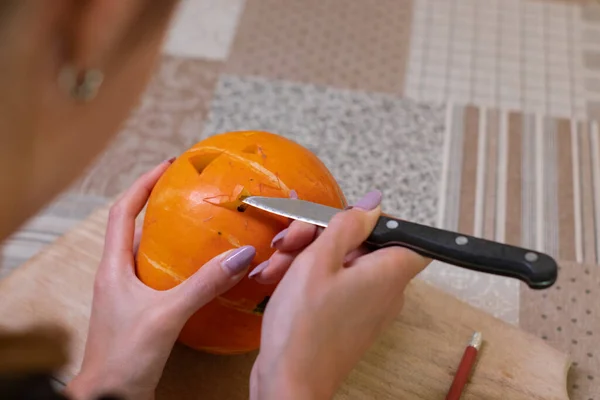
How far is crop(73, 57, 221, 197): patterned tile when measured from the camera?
4.31ft

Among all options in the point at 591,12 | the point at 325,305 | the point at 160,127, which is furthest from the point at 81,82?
the point at 591,12

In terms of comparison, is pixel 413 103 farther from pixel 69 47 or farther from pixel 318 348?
pixel 69 47

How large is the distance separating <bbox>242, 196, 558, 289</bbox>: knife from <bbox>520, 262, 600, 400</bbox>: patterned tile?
1.47 feet

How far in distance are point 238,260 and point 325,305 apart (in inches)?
5.1

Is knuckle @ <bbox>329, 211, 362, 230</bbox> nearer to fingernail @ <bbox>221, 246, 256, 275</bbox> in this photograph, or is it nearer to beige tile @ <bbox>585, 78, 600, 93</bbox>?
fingernail @ <bbox>221, 246, 256, 275</bbox>

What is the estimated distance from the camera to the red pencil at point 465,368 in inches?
33.7

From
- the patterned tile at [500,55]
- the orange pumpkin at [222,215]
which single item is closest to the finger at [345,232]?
the orange pumpkin at [222,215]

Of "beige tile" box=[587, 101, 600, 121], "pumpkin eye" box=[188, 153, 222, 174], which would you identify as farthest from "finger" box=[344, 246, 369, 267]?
"beige tile" box=[587, 101, 600, 121]

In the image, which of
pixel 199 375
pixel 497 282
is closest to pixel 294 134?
pixel 497 282

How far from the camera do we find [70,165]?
18.0 inches

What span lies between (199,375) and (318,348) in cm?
31

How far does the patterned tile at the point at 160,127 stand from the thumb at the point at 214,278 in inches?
24.3

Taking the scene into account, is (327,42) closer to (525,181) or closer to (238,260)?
(525,181)

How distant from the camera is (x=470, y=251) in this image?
650 mm
